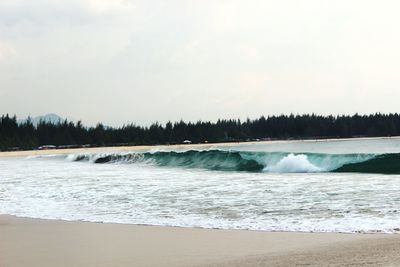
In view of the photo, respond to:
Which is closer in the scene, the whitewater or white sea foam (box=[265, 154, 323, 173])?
the whitewater

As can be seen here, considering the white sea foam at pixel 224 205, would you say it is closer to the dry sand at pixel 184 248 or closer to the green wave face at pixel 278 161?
the dry sand at pixel 184 248

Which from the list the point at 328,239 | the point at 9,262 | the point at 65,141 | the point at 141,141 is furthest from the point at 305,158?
the point at 141,141

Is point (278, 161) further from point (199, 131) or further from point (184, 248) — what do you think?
point (199, 131)

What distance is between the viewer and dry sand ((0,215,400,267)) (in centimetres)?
622

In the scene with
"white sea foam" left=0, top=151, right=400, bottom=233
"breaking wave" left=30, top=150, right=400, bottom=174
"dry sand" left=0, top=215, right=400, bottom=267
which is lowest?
"dry sand" left=0, top=215, right=400, bottom=267

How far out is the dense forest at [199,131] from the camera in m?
97.8

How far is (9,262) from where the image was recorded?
6527 millimetres

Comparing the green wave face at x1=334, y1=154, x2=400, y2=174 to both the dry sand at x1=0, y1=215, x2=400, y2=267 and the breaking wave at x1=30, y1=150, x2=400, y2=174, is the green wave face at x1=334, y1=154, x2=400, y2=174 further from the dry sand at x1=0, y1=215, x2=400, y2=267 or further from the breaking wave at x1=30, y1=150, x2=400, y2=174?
the dry sand at x1=0, y1=215, x2=400, y2=267

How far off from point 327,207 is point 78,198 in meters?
6.32

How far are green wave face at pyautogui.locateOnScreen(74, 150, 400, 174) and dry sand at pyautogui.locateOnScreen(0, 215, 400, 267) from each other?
648 inches

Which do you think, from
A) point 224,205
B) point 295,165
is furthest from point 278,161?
point 224,205

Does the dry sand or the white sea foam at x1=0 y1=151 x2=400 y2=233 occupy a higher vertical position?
the white sea foam at x1=0 y1=151 x2=400 y2=233

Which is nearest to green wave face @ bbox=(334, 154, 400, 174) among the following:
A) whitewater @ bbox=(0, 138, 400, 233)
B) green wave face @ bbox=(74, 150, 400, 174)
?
green wave face @ bbox=(74, 150, 400, 174)

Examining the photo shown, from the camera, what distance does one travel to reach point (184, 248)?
23.4ft
